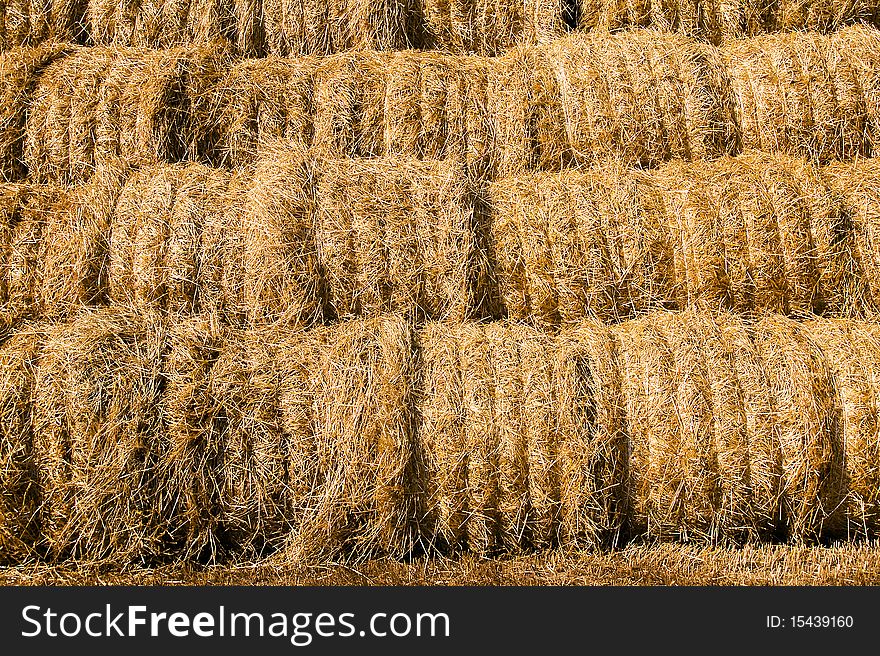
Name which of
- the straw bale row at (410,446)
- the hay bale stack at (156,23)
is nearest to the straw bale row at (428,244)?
the straw bale row at (410,446)

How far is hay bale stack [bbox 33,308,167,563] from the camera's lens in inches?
85.6

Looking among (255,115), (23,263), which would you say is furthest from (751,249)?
(23,263)

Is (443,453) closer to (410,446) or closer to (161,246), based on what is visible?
(410,446)

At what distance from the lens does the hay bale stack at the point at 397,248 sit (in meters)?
2.51

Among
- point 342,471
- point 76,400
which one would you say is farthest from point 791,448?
point 76,400

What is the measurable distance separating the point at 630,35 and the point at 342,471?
6.34 ft

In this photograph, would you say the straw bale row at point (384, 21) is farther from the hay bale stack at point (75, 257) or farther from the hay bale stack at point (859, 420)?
the hay bale stack at point (859, 420)

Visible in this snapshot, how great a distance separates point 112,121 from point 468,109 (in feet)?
4.04

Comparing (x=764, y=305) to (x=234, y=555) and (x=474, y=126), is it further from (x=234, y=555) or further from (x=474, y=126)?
(x=234, y=555)

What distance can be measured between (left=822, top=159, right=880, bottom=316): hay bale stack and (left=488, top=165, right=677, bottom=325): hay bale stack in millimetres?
578

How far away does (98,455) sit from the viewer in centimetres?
218

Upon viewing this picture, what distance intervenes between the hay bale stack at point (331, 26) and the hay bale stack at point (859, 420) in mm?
1917

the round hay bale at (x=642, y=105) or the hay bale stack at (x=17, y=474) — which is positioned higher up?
the round hay bale at (x=642, y=105)

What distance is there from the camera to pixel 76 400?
7.22 ft
